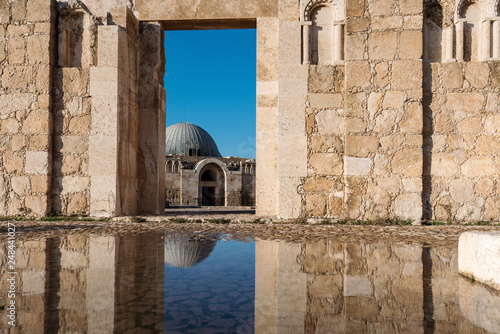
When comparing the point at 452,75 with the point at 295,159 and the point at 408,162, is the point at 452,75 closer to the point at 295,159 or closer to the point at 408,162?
the point at 408,162

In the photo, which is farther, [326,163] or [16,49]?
[16,49]

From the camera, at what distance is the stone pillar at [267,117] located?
22.9 feet

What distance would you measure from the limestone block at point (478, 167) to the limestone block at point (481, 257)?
4105mm

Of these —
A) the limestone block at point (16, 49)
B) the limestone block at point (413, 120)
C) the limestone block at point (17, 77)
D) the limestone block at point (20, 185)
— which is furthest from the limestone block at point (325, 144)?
the limestone block at point (16, 49)

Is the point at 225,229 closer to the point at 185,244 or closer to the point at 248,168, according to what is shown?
the point at 185,244

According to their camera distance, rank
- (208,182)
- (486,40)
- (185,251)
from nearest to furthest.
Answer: (185,251) < (486,40) < (208,182)

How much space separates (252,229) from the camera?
18.0 feet

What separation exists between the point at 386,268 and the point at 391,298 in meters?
0.79

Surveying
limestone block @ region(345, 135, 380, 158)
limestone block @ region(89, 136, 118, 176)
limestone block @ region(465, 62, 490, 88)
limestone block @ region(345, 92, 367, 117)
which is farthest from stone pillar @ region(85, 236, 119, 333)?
limestone block @ region(465, 62, 490, 88)

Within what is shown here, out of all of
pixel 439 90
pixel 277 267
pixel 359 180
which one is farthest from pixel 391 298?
pixel 439 90

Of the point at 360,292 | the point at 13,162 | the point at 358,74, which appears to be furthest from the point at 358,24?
the point at 13,162

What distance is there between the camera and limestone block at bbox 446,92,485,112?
640cm

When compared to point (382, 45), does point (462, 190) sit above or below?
below

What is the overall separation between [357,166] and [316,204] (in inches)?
37.3
